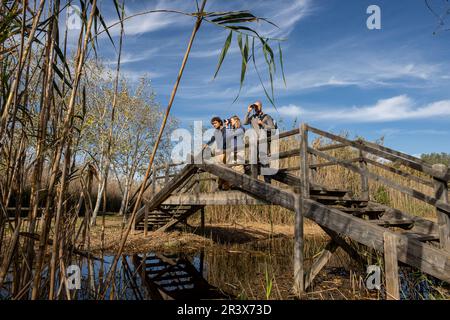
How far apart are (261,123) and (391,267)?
382 centimetres

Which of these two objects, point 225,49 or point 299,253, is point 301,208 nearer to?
point 299,253

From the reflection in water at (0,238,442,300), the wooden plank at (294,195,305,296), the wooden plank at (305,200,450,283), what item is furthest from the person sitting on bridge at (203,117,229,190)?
the wooden plank at (305,200,450,283)

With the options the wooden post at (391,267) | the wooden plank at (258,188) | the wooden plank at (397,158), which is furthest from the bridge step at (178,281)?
the wooden plank at (397,158)

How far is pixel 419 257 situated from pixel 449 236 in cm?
100

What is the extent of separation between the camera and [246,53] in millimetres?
1880

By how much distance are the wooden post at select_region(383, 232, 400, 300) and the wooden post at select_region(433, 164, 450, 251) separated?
977mm

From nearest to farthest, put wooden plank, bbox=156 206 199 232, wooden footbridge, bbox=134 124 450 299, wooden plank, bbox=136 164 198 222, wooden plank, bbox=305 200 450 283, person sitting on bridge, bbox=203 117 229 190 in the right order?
1. wooden plank, bbox=305 200 450 283
2. wooden footbridge, bbox=134 124 450 299
3. person sitting on bridge, bbox=203 117 229 190
4. wooden plank, bbox=136 164 198 222
5. wooden plank, bbox=156 206 199 232

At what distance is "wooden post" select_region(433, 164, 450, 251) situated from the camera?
407 cm

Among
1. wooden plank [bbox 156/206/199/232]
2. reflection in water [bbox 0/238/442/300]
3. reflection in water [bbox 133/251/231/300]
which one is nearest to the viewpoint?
reflection in water [bbox 0/238/442/300]

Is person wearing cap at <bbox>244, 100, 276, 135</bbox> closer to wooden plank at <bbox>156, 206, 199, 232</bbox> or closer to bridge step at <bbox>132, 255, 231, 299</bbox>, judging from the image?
bridge step at <bbox>132, 255, 231, 299</bbox>
